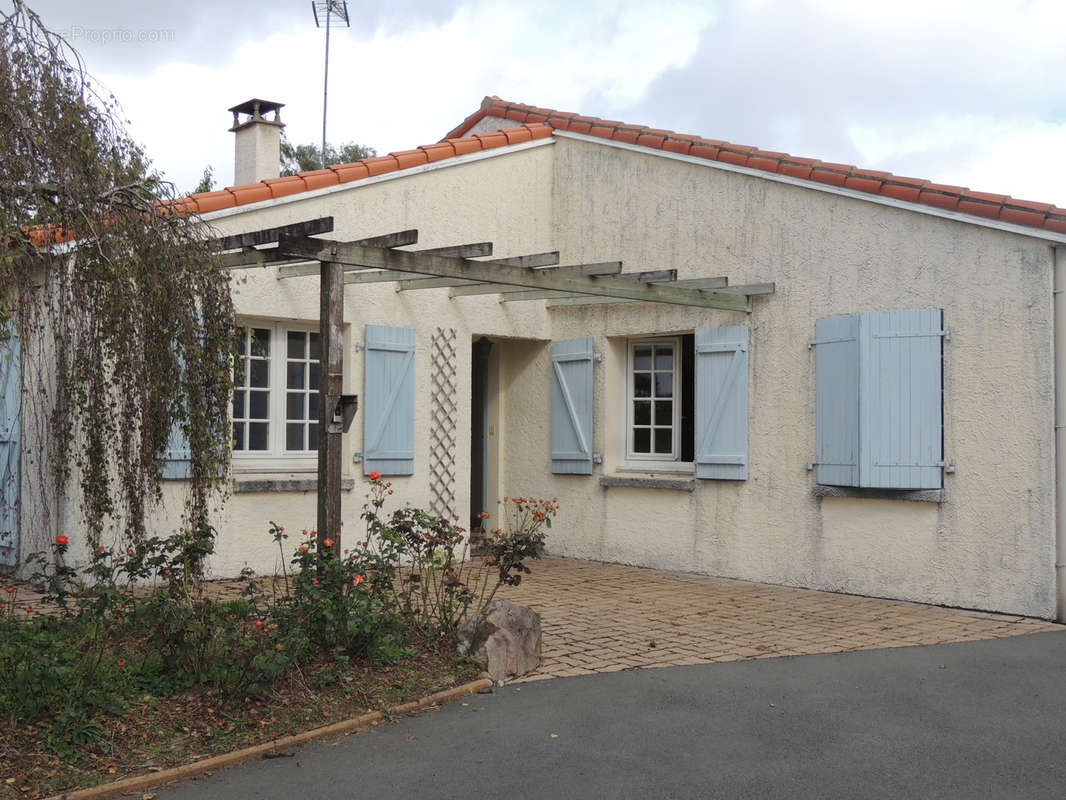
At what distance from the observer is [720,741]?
483 cm

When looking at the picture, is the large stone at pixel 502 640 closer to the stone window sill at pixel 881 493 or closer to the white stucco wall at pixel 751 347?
the white stucco wall at pixel 751 347

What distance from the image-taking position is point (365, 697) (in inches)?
205

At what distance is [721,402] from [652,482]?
1.04m

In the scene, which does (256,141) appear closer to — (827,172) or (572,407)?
(572,407)

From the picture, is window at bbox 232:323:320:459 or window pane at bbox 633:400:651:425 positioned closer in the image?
window at bbox 232:323:320:459

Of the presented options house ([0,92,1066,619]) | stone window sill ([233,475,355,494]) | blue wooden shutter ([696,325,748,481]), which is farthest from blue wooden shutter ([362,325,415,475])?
blue wooden shutter ([696,325,748,481])

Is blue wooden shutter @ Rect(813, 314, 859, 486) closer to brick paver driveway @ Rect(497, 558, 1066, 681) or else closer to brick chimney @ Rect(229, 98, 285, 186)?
brick paver driveway @ Rect(497, 558, 1066, 681)

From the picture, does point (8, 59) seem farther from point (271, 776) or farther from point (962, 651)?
point (962, 651)

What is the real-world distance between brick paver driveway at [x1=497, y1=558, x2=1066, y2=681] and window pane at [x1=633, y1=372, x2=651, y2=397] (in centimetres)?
198

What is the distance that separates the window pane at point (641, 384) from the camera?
416 inches

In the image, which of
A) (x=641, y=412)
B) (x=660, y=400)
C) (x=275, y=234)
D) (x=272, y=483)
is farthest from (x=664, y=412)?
(x=275, y=234)

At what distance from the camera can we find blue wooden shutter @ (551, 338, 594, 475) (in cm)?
1052

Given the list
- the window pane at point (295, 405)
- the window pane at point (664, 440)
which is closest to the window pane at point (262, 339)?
the window pane at point (295, 405)

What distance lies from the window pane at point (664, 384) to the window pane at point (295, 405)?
344 centimetres
